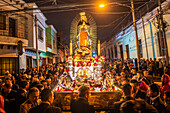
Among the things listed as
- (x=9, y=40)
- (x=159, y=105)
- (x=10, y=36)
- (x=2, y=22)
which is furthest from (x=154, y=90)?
(x=2, y=22)

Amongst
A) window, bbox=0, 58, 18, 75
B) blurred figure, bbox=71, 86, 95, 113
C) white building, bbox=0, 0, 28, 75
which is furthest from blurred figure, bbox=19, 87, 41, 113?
window, bbox=0, 58, 18, 75

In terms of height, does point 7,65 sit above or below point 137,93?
above

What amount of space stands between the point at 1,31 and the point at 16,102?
512 inches

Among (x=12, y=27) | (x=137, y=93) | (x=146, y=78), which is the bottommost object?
(x=137, y=93)

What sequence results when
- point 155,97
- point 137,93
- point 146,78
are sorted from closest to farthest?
1. point 155,97
2. point 137,93
3. point 146,78

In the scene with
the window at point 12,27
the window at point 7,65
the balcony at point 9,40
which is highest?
the window at point 12,27

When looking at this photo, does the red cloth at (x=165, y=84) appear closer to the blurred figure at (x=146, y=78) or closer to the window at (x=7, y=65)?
the blurred figure at (x=146, y=78)

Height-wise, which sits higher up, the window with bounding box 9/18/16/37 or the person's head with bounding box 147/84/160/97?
the window with bounding box 9/18/16/37

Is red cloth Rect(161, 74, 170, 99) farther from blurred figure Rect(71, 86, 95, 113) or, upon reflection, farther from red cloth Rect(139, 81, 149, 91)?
blurred figure Rect(71, 86, 95, 113)

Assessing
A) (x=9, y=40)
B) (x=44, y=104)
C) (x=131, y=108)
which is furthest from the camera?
(x=9, y=40)

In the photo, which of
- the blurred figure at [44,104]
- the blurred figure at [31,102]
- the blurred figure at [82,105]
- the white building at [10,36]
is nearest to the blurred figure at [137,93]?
the blurred figure at [82,105]

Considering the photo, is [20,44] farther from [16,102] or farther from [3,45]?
[16,102]

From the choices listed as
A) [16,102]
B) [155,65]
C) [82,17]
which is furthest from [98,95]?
[155,65]

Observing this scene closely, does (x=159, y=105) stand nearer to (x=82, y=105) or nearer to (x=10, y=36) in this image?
(x=82, y=105)
